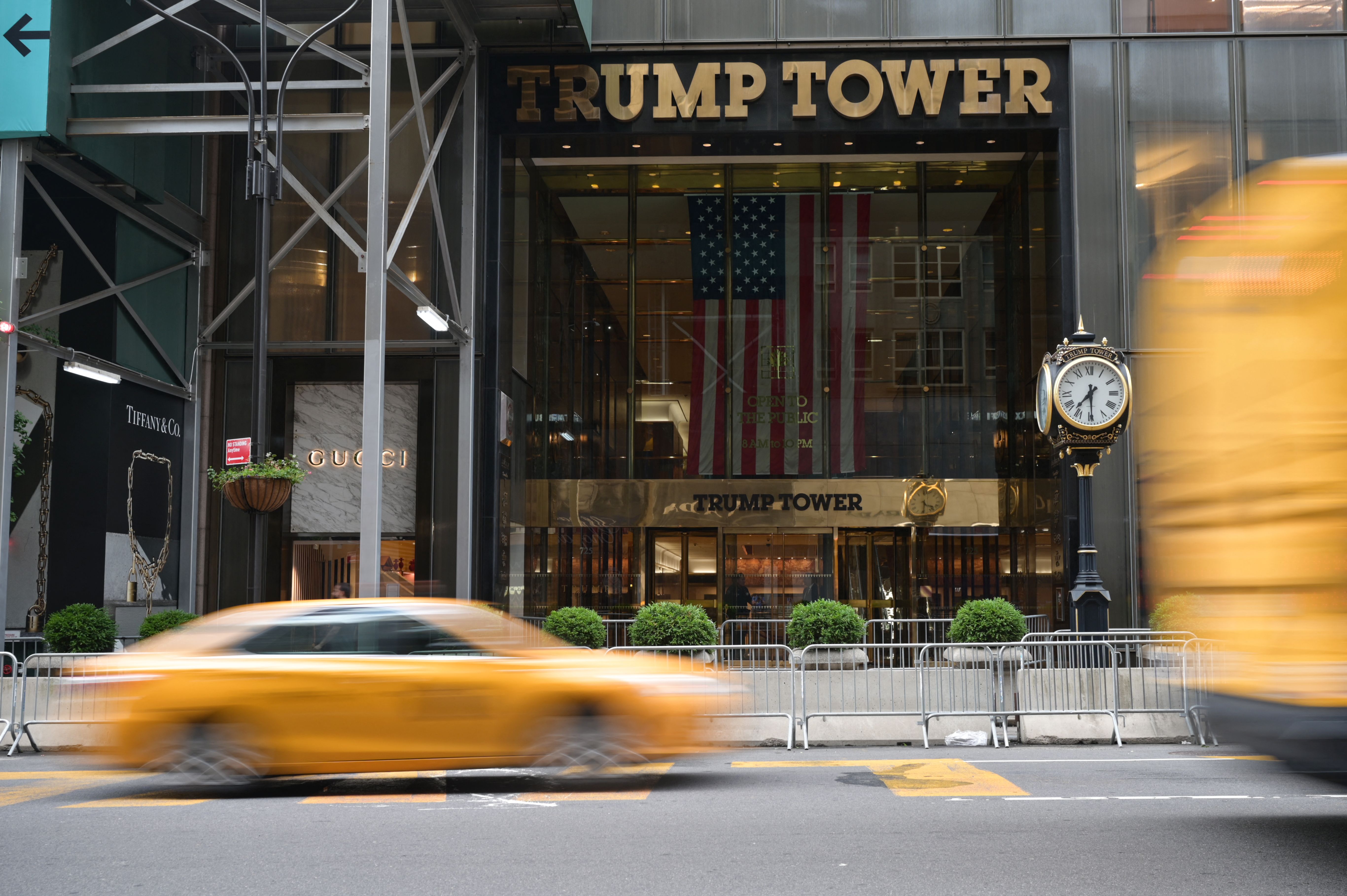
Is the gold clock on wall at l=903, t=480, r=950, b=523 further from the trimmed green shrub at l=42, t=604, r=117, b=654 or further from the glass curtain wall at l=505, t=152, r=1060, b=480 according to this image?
the trimmed green shrub at l=42, t=604, r=117, b=654

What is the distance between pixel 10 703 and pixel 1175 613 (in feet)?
40.2

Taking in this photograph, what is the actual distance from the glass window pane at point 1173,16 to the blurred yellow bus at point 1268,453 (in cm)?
1526

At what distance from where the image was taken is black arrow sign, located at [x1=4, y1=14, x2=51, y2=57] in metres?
15.8

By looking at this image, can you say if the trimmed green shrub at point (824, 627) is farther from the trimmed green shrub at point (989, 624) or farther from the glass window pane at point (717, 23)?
the glass window pane at point (717, 23)

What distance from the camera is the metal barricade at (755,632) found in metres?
20.9

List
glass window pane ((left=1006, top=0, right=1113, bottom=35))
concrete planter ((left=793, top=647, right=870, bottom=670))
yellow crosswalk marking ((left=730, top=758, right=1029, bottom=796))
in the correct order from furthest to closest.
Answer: glass window pane ((left=1006, top=0, right=1113, bottom=35)) < concrete planter ((left=793, top=647, right=870, bottom=670)) < yellow crosswalk marking ((left=730, top=758, right=1029, bottom=796))

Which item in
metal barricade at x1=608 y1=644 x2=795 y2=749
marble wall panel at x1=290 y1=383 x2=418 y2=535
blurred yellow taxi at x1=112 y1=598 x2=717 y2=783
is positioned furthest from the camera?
marble wall panel at x1=290 y1=383 x2=418 y2=535

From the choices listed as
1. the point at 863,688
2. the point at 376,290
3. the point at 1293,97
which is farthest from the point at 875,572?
the point at 376,290

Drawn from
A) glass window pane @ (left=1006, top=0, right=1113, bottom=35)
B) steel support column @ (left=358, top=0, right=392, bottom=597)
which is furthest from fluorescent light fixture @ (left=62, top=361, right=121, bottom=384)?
glass window pane @ (left=1006, top=0, right=1113, bottom=35)

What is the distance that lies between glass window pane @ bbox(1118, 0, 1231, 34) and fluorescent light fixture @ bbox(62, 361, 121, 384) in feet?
58.8

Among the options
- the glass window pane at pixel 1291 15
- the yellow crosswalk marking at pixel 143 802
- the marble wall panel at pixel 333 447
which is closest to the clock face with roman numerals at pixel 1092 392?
the glass window pane at pixel 1291 15

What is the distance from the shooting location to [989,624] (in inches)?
598

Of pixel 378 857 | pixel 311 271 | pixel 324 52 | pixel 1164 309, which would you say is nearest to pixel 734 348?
pixel 311 271

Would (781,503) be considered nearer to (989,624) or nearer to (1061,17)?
(989,624)
